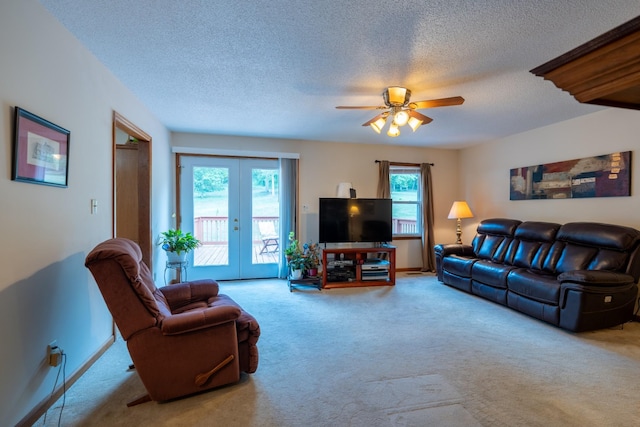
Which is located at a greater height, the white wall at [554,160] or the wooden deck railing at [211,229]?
the white wall at [554,160]

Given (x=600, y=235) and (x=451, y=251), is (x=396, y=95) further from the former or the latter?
(x=451, y=251)

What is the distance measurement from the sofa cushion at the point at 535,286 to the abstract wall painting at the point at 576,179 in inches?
49.4

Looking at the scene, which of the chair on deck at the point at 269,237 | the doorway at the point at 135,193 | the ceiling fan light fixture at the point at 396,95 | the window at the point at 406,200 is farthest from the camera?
the window at the point at 406,200

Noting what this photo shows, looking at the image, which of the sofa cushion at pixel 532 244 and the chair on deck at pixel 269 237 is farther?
the chair on deck at pixel 269 237

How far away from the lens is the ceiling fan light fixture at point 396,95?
2.83 meters

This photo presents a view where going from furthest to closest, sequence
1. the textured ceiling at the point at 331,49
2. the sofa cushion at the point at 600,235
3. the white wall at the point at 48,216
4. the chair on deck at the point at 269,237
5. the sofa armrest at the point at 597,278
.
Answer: the chair on deck at the point at 269,237 < the sofa cushion at the point at 600,235 < the sofa armrest at the point at 597,278 < the textured ceiling at the point at 331,49 < the white wall at the point at 48,216

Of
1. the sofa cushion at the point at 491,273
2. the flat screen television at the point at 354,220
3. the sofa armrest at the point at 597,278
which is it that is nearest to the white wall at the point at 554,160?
the sofa armrest at the point at 597,278

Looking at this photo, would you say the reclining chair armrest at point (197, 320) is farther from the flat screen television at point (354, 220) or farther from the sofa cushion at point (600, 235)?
the sofa cushion at point (600, 235)

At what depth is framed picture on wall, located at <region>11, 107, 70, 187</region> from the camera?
1.61 m

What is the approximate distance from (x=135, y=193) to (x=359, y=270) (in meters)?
3.35

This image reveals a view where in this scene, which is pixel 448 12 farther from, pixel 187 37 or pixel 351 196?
pixel 351 196

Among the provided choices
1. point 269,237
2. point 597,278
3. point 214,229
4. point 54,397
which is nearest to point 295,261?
point 269,237

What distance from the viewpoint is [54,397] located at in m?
1.93

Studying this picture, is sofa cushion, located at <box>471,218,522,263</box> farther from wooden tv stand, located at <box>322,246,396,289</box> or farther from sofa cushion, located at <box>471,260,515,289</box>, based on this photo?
wooden tv stand, located at <box>322,246,396,289</box>
